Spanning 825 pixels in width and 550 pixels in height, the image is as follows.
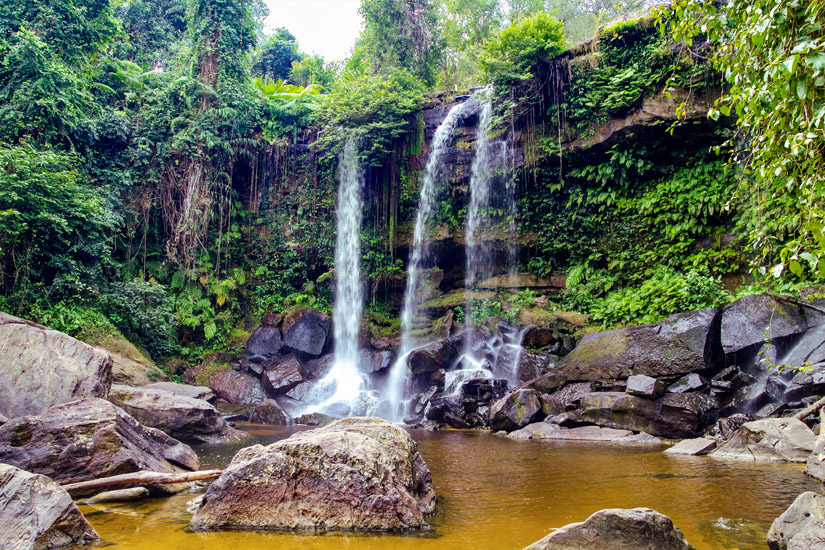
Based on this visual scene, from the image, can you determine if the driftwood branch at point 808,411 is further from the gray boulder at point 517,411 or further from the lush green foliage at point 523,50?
the lush green foliage at point 523,50

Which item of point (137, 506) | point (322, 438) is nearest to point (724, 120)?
point (322, 438)

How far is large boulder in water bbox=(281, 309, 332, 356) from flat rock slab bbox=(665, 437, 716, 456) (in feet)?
33.1

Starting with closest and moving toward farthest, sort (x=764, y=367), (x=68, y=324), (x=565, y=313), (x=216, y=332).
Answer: (x=764, y=367)
(x=68, y=324)
(x=565, y=313)
(x=216, y=332)

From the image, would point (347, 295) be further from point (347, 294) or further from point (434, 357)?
point (434, 357)

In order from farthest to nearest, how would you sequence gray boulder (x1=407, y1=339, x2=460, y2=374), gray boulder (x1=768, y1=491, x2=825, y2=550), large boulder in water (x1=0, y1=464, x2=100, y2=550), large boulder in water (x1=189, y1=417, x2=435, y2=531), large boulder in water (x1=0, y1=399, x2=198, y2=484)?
gray boulder (x1=407, y1=339, x2=460, y2=374)
large boulder in water (x1=0, y1=399, x2=198, y2=484)
large boulder in water (x1=189, y1=417, x2=435, y2=531)
large boulder in water (x1=0, y1=464, x2=100, y2=550)
gray boulder (x1=768, y1=491, x2=825, y2=550)

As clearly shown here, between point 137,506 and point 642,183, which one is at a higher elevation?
point 642,183

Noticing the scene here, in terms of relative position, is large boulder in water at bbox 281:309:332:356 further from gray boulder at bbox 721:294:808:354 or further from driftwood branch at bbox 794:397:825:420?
driftwood branch at bbox 794:397:825:420

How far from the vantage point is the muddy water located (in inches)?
125

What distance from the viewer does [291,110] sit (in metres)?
17.8

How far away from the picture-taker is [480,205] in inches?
609

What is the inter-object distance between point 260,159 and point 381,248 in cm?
577

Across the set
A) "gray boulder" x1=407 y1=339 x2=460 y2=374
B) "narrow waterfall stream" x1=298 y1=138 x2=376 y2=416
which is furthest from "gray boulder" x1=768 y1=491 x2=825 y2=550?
"narrow waterfall stream" x1=298 y1=138 x2=376 y2=416

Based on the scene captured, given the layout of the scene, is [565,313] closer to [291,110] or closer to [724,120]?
[724,120]

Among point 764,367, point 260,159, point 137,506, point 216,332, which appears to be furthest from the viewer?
point 260,159
